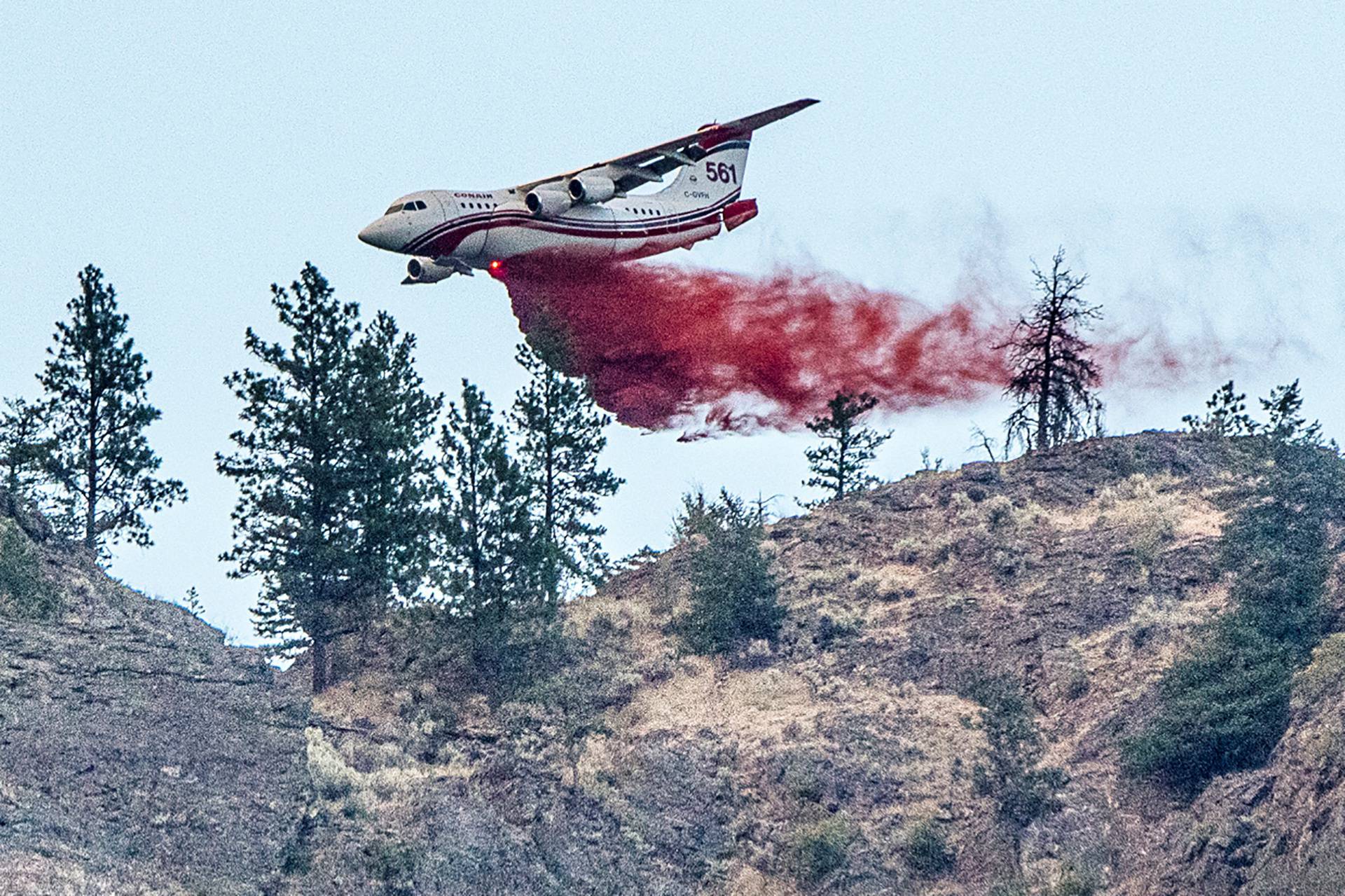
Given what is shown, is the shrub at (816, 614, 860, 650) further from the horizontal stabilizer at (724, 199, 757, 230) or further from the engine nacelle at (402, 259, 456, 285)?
the engine nacelle at (402, 259, 456, 285)

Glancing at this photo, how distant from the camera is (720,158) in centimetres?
6712

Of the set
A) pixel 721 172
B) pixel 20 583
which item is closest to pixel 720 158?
pixel 721 172

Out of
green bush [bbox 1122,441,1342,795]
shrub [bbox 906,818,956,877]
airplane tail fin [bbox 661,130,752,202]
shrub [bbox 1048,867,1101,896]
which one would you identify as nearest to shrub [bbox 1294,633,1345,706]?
green bush [bbox 1122,441,1342,795]

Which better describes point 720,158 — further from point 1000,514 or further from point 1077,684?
point 1077,684

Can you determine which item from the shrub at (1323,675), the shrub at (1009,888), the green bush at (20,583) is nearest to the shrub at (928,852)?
the shrub at (1009,888)

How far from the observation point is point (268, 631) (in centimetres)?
5659

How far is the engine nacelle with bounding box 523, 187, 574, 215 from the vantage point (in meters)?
58.3

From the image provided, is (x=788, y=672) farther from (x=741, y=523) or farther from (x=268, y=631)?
(x=268, y=631)

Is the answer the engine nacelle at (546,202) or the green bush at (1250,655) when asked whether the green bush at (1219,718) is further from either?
the engine nacelle at (546,202)

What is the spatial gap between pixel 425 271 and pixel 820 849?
17.4 m

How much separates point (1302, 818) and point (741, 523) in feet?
65.6

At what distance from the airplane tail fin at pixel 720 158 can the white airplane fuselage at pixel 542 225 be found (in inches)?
2.7

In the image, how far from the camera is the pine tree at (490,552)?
57.9 m

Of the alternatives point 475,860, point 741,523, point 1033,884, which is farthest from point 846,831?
point 741,523
